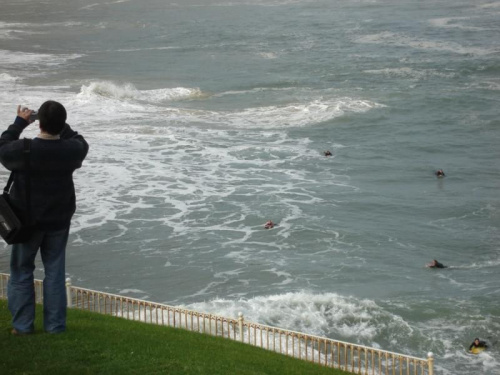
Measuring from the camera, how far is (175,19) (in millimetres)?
89375

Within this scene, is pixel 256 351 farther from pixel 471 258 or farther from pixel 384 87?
pixel 384 87

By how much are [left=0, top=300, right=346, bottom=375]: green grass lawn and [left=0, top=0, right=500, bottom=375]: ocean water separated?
5682 mm

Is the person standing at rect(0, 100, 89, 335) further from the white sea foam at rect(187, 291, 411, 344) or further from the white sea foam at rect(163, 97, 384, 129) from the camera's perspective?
the white sea foam at rect(163, 97, 384, 129)

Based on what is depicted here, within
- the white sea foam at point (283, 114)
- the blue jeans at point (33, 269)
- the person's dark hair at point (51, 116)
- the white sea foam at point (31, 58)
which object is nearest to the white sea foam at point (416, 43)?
the white sea foam at point (283, 114)

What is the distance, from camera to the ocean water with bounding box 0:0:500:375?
17.9 meters

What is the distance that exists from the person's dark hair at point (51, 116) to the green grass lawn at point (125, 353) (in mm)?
2267

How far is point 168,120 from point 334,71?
17.4m

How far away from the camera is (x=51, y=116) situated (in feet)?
25.5

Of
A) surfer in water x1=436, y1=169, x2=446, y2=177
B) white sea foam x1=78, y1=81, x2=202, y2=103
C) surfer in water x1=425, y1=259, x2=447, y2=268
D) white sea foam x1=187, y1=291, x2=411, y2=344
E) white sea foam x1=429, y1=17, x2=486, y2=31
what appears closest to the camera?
white sea foam x1=187, y1=291, x2=411, y2=344

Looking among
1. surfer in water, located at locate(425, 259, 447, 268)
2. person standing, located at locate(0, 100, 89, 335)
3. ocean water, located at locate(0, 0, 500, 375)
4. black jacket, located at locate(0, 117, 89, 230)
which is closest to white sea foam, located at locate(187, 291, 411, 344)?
ocean water, located at locate(0, 0, 500, 375)

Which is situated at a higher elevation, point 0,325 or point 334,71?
point 0,325

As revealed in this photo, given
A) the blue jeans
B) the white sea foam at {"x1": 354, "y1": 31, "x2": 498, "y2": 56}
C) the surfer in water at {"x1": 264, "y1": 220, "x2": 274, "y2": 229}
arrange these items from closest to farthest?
the blue jeans → the surfer in water at {"x1": 264, "y1": 220, "x2": 274, "y2": 229} → the white sea foam at {"x1": 354, "y1": 31, "x2": 498, "y2": 56}

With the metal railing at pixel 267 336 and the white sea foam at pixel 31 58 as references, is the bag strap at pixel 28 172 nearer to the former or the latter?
the metal railing at pixel 267 336

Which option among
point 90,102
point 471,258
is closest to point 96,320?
point 471,258
